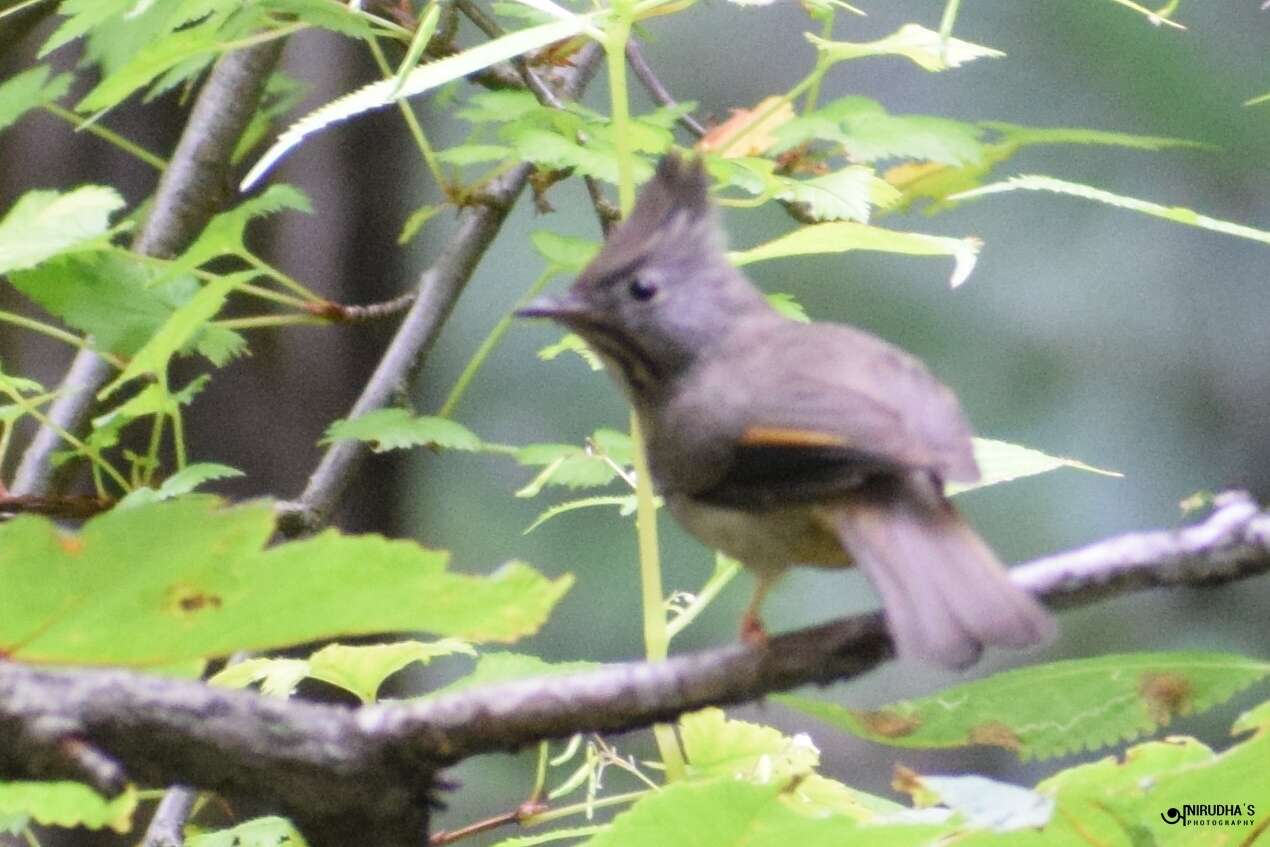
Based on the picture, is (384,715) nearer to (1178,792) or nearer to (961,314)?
(1178,792)

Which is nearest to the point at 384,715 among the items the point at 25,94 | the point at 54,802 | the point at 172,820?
the point at 54,802

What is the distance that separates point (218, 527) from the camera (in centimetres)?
60

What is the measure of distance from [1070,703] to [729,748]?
0.33 m

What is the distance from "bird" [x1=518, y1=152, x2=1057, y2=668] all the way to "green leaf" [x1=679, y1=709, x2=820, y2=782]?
91mm

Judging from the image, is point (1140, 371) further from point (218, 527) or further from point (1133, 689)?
→ point (218, 527)

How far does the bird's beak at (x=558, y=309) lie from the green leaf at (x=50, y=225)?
40 cm

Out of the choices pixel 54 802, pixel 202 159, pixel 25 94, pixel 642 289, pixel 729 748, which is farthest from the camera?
pixel 202 159

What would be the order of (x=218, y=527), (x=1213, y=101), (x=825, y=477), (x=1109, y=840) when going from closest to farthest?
1. (x=218, y=527)
2. (x=1109, y=840)
3. (x=825, y=477)
4. (x=1213, y=101)

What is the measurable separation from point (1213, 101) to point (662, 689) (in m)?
2.46

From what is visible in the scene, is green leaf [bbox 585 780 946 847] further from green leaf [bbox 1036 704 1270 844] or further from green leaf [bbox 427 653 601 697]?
green leaf [bbox 427 653 601 697]

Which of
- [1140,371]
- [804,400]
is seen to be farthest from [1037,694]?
[1140,371]

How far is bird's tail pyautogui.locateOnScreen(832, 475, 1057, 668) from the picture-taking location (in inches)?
33.4

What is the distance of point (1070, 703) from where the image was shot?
884mm

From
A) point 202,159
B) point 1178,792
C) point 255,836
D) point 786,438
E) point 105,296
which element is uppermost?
point 202,159
